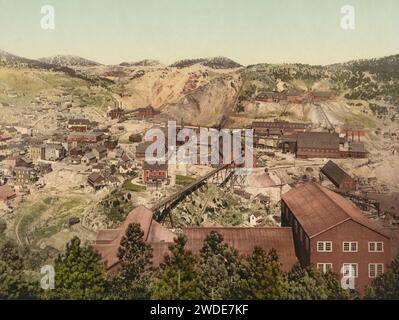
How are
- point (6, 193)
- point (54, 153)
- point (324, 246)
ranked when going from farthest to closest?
point (54, 153) < point (6, 193) < point (324, 246)

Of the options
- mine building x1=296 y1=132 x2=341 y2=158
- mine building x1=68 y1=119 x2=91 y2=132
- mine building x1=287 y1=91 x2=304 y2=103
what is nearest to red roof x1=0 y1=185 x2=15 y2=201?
mine building x1=68 y1=119 x2=91 y2=132

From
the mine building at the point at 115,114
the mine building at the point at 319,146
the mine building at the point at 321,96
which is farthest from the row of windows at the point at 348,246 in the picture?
the mine building at the point at 115,114

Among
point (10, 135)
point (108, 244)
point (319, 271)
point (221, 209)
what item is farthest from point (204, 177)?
point (10, 135)

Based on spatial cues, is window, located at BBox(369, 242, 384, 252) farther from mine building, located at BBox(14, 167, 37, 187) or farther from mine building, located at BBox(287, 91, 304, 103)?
mine building, located at BBox(287, 91, 304, 103)

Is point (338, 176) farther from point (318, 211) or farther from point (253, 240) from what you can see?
point (253, 240)

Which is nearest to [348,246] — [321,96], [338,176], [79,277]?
[79,277]

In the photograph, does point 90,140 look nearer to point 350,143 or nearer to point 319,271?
point 350,143

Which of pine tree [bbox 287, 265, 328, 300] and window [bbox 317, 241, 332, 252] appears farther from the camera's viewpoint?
window [bbox 317, 241, 332, 252]
